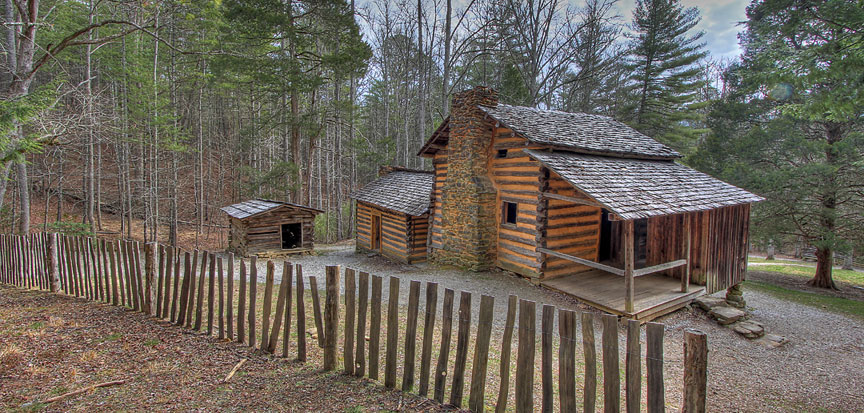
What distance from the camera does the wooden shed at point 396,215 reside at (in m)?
14.9

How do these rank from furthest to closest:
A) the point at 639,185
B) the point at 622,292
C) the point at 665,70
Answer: the point at 665,70 → the point at 622,292 → the point at 639,185

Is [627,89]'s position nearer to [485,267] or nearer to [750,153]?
[750,153]

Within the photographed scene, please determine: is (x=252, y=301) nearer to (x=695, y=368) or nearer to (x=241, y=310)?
(x=241, y=310)

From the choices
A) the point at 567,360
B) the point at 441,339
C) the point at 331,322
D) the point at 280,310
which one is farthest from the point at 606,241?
the point at 280,310

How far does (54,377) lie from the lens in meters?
4.10

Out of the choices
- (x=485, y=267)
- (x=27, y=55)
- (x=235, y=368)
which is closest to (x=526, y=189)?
(x=485, y=267)

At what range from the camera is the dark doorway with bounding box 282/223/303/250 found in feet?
57.4

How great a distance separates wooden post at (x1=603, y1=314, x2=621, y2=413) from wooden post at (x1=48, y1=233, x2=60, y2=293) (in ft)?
31.7

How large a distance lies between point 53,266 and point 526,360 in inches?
362

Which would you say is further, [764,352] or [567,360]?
[764,352]

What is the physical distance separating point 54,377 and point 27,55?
756 centimetres

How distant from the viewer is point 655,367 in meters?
2.77

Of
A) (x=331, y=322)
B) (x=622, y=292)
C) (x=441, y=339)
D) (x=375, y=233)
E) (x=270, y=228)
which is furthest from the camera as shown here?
(x=375, y=233)

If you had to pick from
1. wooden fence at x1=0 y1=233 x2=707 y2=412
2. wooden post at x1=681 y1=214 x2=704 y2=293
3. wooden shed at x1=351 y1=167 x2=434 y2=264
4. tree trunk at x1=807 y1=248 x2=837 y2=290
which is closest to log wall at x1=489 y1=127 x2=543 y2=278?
wooden shed at x1=351 y1=167 x2=434 y2=264
